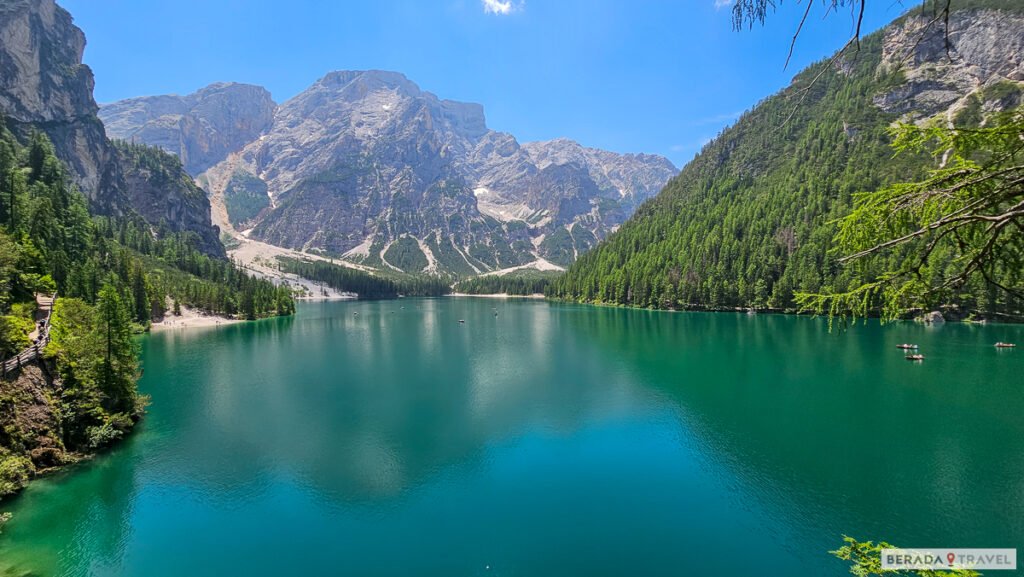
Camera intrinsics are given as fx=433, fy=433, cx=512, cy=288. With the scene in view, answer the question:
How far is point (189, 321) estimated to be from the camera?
10950 centimetres

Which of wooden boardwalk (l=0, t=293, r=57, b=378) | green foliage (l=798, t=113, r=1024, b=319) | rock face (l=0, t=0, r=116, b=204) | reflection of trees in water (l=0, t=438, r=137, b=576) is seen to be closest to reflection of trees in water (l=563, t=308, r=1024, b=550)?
green foliage (l=798, t=113, r=1024, b=319)

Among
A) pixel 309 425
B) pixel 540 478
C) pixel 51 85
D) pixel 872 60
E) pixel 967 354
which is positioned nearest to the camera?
pixel 540 478

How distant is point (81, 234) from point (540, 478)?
11588 cm

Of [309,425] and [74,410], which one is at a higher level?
[74,410]

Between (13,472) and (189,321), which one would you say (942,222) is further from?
(189,321)

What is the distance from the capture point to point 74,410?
2878cm

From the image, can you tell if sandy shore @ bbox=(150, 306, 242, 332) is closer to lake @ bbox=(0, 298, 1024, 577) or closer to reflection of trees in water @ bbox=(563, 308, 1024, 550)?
lake @ bbox=(0, 298, 1024, 577)

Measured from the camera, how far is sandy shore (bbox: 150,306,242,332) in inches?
3991

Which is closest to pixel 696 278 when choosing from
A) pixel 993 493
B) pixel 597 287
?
pixel 597 287

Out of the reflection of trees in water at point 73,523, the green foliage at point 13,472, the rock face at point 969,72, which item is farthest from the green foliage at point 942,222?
the rock face at point 969,72

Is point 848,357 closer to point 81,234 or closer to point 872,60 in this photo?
point 81,234

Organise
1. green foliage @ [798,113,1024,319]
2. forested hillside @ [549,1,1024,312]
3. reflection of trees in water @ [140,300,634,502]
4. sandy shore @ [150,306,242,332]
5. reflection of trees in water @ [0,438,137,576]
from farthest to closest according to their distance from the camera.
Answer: forested hillside @ [549,1,1024,312]
sandy shore @ [150,306,242,332]
reflection of trees in water @ [140,300,634,502]
reflection of trees in water @ [0,438,137,576]
green foliage @ [798,113,1024,319]

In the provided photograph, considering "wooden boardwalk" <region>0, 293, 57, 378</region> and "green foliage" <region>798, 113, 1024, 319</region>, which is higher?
"green foliage" <region>798, 113, 1024, 319</region>

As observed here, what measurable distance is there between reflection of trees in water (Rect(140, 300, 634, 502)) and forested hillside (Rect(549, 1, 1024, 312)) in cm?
7896
